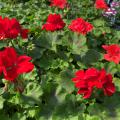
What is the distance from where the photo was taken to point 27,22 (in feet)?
12.3

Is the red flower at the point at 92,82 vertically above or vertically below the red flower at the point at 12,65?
below

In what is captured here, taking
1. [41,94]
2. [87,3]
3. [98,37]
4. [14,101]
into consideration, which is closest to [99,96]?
[41,94]

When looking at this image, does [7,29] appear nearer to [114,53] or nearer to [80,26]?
[80,26]

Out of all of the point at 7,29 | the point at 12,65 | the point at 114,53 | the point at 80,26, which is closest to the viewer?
the point at 12,65

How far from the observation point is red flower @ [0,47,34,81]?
202cm

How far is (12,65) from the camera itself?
2059mm

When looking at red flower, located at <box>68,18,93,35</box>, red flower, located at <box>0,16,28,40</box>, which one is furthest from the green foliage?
red flower, located at <box>0,16,28,40</box>

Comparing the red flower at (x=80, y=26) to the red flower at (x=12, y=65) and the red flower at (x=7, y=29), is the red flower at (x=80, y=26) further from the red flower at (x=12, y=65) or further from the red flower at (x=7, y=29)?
the red flower at (x=12, y=65)

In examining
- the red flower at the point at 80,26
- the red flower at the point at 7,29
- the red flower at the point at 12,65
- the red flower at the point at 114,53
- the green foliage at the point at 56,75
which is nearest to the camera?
the red flower at the point at 12,65

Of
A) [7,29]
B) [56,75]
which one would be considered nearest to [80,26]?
[56,75]

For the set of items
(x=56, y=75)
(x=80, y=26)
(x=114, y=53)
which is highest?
(x=80, y=26)

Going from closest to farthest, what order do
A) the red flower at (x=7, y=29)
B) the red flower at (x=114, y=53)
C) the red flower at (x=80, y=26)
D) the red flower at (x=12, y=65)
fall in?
the red flower at (x=12, y=65)
the red flower at (x=7, y=29)
the red flower at (x=114, y=53)
the red flower at (x=80, y=26)

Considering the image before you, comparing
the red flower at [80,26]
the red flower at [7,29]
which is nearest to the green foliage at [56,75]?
the red flower at [80,26]

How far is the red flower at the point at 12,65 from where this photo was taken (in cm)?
202
